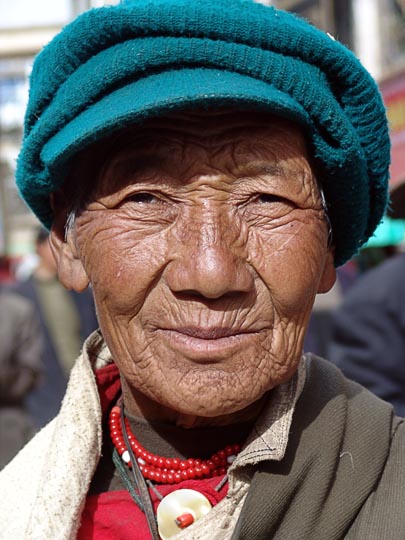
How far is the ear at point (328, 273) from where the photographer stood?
192cm

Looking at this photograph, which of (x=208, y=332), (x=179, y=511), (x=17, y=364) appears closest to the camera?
(x=208, y=332)

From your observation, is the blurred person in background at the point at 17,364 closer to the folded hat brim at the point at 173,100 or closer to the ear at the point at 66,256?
the ear at the point at 66,256

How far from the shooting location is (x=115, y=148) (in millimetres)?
1752

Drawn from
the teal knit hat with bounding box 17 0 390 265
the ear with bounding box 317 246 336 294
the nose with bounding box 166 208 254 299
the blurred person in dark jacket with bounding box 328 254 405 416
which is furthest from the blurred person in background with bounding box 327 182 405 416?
the nose with bounding box 166 208 254 299

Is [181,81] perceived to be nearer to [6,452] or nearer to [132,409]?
[132,409]

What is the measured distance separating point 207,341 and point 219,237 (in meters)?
0.22

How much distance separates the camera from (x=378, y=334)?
12.7 feet

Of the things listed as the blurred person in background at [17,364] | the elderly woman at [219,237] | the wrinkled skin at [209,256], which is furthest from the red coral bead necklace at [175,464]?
the blurred person in background at [17,364]

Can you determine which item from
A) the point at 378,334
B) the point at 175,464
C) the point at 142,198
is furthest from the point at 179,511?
the point at 378,334

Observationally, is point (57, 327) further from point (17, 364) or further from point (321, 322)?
point (321, 322)

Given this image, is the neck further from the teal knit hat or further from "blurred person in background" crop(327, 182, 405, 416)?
"blurred person in background" crop(327, 182, 405, 416)

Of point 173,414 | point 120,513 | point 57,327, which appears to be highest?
point 173,414

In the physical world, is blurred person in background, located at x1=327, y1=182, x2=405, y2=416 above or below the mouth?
below

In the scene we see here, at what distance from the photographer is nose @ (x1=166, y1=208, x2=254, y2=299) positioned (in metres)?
1.63
